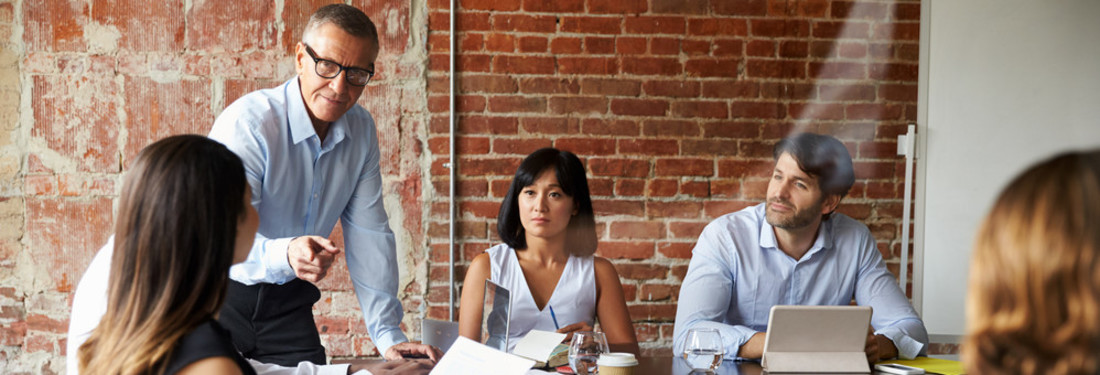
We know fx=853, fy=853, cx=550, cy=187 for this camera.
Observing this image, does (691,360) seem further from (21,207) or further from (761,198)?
(21,207)

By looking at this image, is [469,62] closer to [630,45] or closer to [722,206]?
[630,45]

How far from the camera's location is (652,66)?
3215 mm

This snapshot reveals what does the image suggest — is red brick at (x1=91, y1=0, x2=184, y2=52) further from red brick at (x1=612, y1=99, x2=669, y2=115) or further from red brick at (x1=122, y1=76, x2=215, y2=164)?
red brick at (x1=612, y1=99, x2=669, y2=115)

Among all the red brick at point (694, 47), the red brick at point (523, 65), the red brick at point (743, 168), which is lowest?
the red brick at point (743, 168)

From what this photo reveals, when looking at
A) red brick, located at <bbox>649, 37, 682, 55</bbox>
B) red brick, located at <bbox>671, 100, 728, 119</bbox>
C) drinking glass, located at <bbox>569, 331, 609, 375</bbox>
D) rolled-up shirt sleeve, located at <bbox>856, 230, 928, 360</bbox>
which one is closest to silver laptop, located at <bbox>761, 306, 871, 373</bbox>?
rolled-up shirt sleeve, located at <bbox>856, 230, 928, 360</bbox>

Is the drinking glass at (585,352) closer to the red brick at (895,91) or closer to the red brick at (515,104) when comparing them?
the red brick at (515,104)

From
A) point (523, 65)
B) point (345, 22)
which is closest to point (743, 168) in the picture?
point (523, 65)

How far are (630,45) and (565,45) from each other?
0.25 metres

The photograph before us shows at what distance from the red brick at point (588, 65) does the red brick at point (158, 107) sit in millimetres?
Answer: 1278

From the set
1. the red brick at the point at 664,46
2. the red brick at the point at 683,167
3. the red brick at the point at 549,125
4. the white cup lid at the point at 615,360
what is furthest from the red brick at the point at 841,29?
the white cup lid at the point at 615,360

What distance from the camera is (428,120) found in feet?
10.2

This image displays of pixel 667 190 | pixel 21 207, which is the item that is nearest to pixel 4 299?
pixel 21 207

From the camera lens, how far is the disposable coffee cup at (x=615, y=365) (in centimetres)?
181

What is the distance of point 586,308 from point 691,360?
2.95ft
